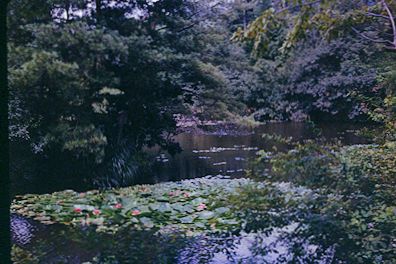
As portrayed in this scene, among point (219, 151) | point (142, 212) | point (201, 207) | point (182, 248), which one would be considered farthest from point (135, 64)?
point (182, 248)

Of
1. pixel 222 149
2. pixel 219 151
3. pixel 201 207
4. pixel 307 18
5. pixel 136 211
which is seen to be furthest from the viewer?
pixel 222 149

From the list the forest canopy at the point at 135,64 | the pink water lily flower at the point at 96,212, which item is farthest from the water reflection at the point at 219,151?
the pink water lily flower at the point at 96,212

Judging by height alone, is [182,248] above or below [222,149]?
above

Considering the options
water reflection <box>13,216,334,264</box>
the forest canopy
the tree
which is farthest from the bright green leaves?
the forest canopy

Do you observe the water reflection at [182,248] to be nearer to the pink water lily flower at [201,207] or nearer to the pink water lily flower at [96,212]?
the pink water lily flower at [96,212]

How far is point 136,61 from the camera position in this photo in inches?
304

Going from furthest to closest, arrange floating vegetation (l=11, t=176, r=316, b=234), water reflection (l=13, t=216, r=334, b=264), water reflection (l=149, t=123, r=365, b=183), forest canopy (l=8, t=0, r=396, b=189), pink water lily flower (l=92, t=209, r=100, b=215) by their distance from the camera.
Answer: water reflection (l=149, t=123, r=365, b=183) < forest canopy (l=8, t=0, r=396, b=189) < pink water lily flower (l=92, t=209, r=100, b=215) < floating vegetation (l=11, t=176, r=316, b=234) < water reflection (l=13, t=216, r=334, b=264)

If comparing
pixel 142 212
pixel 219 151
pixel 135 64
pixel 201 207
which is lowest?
pixel 219 151

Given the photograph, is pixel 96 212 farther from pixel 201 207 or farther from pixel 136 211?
pixel 201 207

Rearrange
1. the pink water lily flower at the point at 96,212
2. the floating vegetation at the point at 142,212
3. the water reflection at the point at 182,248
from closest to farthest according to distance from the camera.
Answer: the water reflection at the point at 182,248
the floating vegetation at the point at 142,212
the pink water lily flower at the point at 96,212

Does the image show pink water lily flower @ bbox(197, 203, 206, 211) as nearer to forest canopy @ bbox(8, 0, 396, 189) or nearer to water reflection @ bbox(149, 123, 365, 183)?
forest canopy @ bbox(8, 0, 396, 189)

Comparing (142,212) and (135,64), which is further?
(135,64)

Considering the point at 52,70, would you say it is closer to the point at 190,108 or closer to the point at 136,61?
the point at 136,61

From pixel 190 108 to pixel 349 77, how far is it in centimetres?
638
